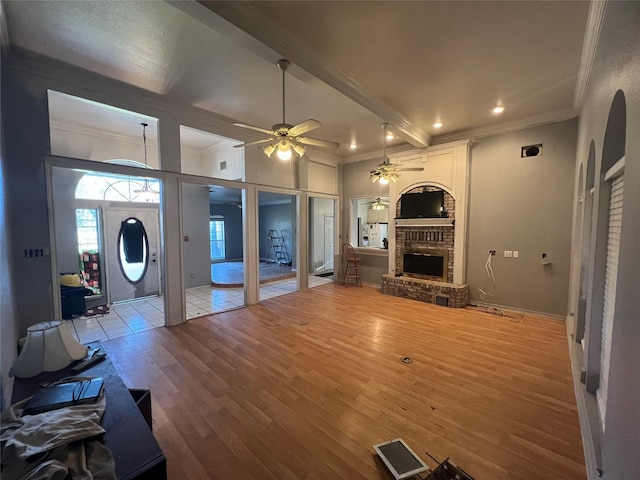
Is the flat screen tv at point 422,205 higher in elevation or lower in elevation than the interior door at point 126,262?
higher

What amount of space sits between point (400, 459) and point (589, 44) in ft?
13.0

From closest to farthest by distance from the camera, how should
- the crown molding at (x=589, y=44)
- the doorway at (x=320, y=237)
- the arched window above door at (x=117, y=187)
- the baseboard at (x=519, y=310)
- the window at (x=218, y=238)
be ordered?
the crown molding at (x=589, y=44) < the baseboard at (x=519, y=310) < the arched window above door at (x=117, y=187) < the doorway at (x=320, y=237) < the window at (x=218, y=238)

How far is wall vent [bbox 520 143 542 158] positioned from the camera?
441 cm

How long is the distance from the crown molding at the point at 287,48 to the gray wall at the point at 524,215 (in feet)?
7.93

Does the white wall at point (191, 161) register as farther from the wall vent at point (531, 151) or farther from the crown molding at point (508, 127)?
the wall vent at point (531, 151)

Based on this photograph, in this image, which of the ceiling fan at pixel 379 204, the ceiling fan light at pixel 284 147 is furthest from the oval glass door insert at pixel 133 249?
the ceiling fan at pixel 379 204

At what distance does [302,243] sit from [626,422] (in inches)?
216

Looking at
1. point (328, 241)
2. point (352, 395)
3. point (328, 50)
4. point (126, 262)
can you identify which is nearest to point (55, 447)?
point (352, 395)

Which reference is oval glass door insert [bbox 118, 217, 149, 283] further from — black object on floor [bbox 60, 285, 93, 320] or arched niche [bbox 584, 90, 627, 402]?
arched niche [bbox 584, 90, 627, 402]

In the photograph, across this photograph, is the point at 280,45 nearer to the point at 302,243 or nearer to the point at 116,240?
the point at 302,243

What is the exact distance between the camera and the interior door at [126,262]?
5324 mm

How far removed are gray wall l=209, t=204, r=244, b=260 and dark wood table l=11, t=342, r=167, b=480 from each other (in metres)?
10.2

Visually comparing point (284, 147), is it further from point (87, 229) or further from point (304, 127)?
point (87, 229)

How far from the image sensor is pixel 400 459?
5.76 feet
